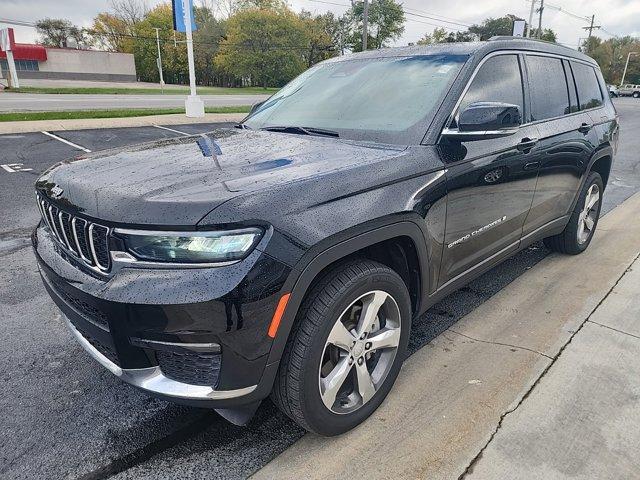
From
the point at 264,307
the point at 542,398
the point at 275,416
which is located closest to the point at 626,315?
the point at 542,398

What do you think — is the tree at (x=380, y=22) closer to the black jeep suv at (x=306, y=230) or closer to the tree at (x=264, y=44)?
the tree at (x=264, y=44)

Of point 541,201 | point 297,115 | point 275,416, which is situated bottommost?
point 275,416

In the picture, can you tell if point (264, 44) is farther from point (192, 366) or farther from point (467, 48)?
point (192, 366)

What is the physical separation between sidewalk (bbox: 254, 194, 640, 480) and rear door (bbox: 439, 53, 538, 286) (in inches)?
21.0

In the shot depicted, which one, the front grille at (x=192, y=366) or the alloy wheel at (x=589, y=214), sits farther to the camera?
the alloy wheel at (x=589, y=214)

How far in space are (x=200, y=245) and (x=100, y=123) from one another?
513 inches

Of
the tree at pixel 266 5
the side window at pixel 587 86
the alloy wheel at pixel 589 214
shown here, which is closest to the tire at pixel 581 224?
the alloy wheel at pixel 589 214

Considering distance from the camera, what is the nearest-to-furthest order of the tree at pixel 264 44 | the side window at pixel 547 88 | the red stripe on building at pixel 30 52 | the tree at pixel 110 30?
the side window at pixel 547 88
the tree at pixel 264 44
the red stripe on building at pixel 30 52
the tree at pixel 110 30

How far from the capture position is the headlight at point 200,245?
5.27 ft

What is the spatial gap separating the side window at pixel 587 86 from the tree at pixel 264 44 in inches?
1950

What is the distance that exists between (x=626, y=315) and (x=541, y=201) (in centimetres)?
101

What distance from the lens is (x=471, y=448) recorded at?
2.07 metres

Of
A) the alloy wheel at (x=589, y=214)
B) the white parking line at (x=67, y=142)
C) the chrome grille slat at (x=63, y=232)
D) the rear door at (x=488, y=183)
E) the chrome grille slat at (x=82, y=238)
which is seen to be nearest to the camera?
the chrome grille slat at (x=82, y=238)

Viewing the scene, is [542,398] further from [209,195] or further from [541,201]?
[209,195]
